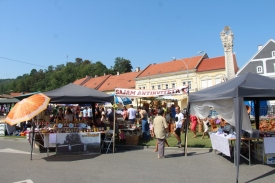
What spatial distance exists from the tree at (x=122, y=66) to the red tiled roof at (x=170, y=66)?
Answer: 3524cm

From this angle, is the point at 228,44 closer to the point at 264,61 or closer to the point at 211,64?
the point at 264,61

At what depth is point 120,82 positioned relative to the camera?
206ft

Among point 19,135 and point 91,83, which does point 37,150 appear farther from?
point 91,83

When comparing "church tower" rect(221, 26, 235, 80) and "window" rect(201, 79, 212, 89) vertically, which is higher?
"church tower" rect(221, 26, 235, 80)

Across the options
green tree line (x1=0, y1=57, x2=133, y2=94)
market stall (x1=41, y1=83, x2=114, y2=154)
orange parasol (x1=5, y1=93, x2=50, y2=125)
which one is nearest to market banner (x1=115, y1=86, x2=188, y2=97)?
market stall (x1=41, y1=83, x2=114, y2=154)

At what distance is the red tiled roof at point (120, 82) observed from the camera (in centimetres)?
6056

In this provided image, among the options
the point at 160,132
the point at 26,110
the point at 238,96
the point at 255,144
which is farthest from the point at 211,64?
the point at 26,110

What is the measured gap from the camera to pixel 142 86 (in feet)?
187

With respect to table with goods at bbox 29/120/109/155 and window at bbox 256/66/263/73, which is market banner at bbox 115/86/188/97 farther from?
window at bbox 256/66/263/73

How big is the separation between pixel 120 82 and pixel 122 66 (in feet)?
105

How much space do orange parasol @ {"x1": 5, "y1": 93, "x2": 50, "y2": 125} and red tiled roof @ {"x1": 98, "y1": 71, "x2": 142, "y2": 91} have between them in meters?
50.1

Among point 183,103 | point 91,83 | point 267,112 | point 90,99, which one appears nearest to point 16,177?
point 90,99

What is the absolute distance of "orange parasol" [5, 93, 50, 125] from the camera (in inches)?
319

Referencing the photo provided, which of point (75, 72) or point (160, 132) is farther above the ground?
point (75, 72)
